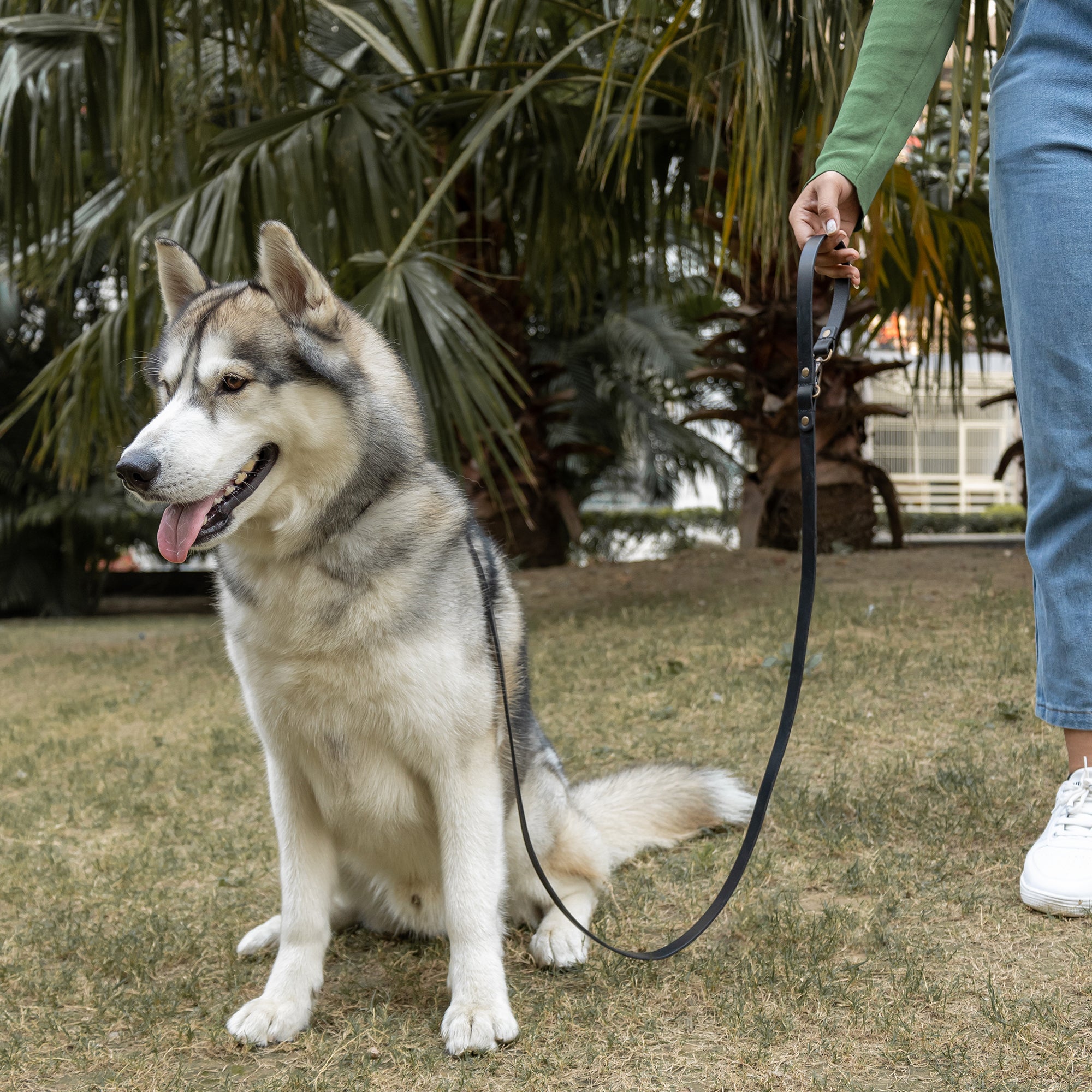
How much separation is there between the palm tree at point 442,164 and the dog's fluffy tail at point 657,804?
207 cm

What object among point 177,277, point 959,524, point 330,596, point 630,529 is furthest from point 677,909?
point 959,524

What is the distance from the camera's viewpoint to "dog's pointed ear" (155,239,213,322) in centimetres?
219

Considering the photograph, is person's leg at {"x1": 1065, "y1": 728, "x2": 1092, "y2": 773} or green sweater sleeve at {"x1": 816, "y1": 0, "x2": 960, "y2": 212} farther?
person's leg at {"x1": 1065, "y1": 728, "x2": 1092, "y2": 773}

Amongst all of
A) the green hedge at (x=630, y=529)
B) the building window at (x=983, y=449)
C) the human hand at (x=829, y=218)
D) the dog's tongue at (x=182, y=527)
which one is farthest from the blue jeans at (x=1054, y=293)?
the building window at (x=983, y=449)

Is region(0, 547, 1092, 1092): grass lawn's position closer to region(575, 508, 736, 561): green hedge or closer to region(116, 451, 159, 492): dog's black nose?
region(116, 451, 159, 492): dog's black nose

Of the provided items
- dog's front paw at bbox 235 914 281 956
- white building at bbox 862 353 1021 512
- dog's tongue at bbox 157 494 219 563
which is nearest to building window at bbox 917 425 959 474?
white building at bbox 862 353 1021 512

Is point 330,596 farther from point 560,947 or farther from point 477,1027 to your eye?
point 560,947

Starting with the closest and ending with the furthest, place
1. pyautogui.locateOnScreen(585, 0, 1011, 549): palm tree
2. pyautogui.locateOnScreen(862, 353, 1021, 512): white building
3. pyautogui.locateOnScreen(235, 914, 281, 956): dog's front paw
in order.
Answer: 1. pyautogui.locateOnScreen(235, 914, 281, 956): dog's front paw
2. pyautogui.locateOnScreen(585, 0, 1011, 549): palm tree
3. pyautogui.locateOnScreen(862, 353, 1021, 512): white building

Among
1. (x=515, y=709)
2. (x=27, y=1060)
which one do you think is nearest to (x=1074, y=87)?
(x=515, y=709)

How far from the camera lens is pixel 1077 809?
7.52 feet

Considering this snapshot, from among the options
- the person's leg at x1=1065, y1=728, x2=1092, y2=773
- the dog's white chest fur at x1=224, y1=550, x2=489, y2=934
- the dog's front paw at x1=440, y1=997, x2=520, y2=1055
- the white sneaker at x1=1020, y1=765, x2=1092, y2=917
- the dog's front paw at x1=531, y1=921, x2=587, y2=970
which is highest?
the dog's white chest fur at x1=224, y1=550, x2=489, y2=934

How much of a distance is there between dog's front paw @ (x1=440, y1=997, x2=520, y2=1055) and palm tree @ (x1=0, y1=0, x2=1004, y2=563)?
2796 mm

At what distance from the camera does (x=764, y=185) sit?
5.42 metres

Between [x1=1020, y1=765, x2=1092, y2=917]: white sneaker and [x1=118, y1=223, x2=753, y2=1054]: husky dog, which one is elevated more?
[x1=118, y1=223, x2=753, y2=1054]: husky dog
